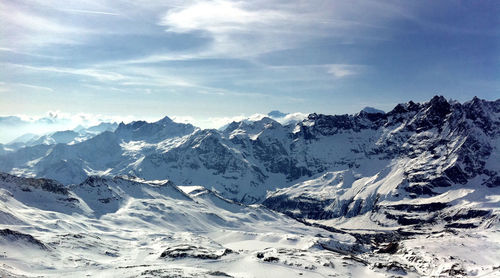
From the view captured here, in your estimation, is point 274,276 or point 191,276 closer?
point 191,276

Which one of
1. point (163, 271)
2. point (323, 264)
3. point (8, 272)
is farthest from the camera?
point (323, 264)

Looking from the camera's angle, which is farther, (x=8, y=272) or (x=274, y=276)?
(x=274, y=276)

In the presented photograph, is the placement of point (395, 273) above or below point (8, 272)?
below

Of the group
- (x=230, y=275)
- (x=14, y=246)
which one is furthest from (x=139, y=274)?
(x=14, y=246)

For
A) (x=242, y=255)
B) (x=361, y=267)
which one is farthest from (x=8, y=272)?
(x=361, y=267)

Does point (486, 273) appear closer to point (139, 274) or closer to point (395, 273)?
point (395, 273)

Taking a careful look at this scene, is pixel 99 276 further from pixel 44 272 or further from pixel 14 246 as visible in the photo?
pixel 14 246

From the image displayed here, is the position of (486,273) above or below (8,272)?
below

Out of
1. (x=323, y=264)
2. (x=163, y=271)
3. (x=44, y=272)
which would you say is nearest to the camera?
(x=163, y=271)

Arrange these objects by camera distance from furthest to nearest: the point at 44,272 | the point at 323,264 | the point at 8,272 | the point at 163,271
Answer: the point at 323,264 < the point at 44,272 < the point at 163,271 < the point at 8,272
